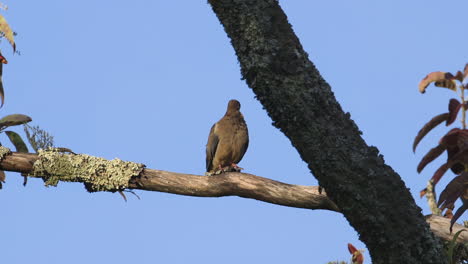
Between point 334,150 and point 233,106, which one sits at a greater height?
point 233,106

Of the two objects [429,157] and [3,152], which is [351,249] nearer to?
[429,157]

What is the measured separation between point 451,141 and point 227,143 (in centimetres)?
575

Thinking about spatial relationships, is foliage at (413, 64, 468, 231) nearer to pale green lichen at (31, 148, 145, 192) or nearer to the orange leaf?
the orange leaf

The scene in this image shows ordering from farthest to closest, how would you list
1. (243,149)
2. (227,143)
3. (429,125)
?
(243,149)
(227,143)
(429,125)

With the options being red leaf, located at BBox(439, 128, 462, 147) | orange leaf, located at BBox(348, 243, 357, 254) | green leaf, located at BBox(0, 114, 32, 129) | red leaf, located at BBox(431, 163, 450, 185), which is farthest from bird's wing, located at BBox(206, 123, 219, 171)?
red leaf, located at BBox(439, 128, 462, 147)

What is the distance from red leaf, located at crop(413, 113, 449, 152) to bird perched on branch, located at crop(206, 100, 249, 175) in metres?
5.40

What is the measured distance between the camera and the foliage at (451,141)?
2.09 meters

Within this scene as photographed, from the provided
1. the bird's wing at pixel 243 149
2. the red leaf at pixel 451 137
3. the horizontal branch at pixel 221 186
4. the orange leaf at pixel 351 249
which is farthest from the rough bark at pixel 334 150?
the bird's wing at pixel 243 149

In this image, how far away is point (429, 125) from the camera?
7.16 feet

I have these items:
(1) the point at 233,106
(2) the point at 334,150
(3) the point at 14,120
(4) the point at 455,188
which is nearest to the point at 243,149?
(1) the point at 233,106

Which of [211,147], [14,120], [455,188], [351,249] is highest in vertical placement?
[211,147]

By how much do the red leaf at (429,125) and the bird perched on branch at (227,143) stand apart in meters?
5.40

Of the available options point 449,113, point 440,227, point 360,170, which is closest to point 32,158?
point 440,227

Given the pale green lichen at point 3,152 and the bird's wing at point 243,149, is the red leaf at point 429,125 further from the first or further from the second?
the bird's wing at point 243,149
